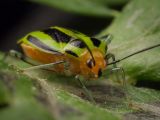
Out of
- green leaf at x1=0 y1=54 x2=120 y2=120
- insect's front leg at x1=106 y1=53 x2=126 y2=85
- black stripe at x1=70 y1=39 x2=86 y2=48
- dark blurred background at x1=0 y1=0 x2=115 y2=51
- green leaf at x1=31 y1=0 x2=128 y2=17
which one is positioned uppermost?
dark blurred background at x1=0 y1=0 x2=115 y2=51

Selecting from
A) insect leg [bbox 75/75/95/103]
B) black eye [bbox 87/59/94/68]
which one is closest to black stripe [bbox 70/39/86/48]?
black eye [bbox 87/59/94/68]

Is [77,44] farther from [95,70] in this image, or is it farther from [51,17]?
[51,17]

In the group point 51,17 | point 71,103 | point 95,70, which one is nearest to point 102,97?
point 95,70

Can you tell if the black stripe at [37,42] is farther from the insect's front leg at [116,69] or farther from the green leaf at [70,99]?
the insect's front leg at [116,69]

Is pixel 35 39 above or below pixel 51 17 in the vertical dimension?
below

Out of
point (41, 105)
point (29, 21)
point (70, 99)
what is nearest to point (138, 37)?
point (70, 99)

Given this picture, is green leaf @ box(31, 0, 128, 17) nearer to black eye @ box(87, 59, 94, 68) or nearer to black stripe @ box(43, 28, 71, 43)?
black stripe @ box(43, 28, 71, 43)

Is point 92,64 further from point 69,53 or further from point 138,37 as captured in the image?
point 138,37
